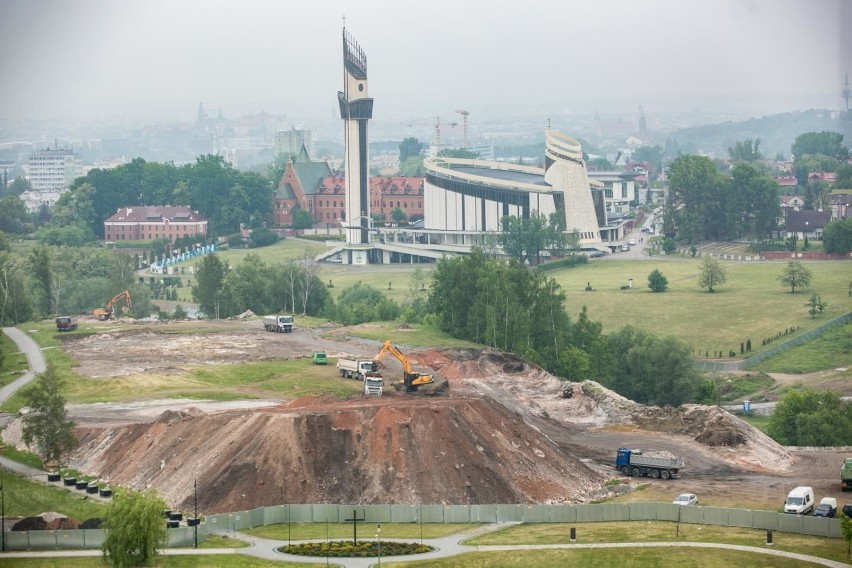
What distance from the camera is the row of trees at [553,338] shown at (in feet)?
379

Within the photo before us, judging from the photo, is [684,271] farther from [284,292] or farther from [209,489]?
[209,489]

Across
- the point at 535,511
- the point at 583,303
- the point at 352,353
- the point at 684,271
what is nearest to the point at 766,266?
the point at 684,271

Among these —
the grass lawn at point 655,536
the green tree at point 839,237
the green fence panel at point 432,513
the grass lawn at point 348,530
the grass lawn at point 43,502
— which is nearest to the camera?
the grass lawn at point 655,536

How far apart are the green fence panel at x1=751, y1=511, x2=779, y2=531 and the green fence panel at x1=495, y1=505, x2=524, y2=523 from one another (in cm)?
967

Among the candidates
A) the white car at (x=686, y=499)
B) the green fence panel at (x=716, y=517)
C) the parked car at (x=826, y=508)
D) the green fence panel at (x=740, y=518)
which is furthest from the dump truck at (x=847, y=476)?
the green fence panel at (x=716, y=517)

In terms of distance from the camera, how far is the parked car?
7025 centimetres

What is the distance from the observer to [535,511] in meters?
70.1

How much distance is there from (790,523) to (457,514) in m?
13.8

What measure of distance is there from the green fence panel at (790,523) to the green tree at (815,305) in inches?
3105

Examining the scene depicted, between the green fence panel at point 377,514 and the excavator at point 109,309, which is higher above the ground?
the excavator at point 109,309

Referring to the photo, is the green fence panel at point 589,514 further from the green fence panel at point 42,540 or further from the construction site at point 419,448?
the green fence panel at point 42,540

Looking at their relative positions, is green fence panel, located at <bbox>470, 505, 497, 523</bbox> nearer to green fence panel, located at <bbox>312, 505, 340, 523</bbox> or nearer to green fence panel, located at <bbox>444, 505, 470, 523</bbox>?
green fence panel, located at <bbox>444, 505, 470, 523</bbox>

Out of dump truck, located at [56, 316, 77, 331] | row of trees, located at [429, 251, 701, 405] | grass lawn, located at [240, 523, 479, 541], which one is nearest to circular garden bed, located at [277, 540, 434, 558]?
grass lawn, located at [240, 523, 479, 541]

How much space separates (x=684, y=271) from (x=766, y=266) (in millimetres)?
9343
